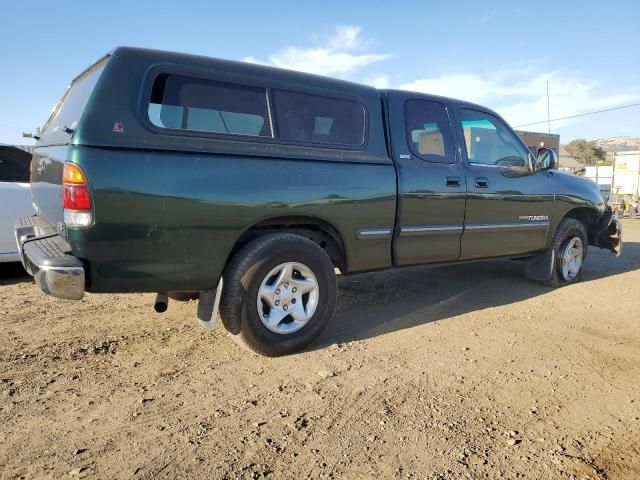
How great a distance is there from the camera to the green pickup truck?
2.84 m

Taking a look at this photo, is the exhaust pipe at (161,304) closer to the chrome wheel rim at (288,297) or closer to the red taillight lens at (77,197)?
the chrome wheel rim at (288,297)

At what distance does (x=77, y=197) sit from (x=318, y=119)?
5.90 feet

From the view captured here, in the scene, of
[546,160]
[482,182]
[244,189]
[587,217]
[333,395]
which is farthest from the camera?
[587,217]

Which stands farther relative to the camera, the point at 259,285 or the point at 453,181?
the point at 453,181

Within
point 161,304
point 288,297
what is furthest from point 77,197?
point 288,297

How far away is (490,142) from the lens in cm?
495

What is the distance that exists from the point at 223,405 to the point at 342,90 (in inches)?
99.0

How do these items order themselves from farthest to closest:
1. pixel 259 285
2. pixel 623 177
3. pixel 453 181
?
pixel 623 177
pixel 453 181
pixel 259 285

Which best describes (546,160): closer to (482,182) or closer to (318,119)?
(482,182)

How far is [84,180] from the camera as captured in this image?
2.74m

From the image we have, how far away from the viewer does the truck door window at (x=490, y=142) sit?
4.76 meters

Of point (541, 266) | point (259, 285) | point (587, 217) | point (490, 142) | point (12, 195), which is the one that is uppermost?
point (490, 142)

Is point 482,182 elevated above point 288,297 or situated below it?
above

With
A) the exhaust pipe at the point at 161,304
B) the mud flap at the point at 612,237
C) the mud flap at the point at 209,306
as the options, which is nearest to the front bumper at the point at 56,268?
the exhaust pipe at the point at 161,304
